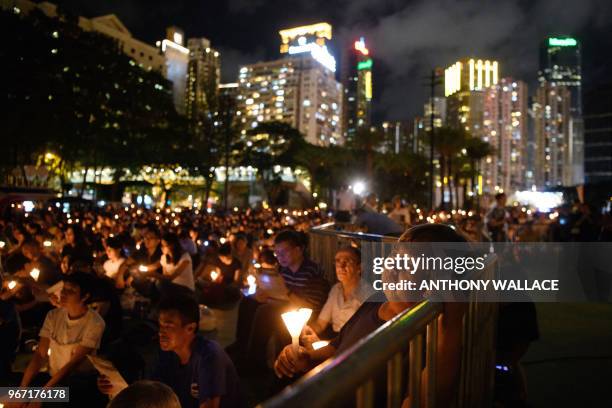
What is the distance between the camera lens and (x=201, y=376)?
124 inches

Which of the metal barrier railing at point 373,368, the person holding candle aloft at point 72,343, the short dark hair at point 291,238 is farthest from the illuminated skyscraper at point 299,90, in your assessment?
the metal barrier railing at point 373,368

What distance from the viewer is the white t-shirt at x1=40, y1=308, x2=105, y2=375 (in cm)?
415

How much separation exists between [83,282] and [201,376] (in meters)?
1.75

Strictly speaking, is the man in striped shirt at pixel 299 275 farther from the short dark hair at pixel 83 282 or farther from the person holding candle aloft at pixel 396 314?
the short dark hair at pixel 83 282

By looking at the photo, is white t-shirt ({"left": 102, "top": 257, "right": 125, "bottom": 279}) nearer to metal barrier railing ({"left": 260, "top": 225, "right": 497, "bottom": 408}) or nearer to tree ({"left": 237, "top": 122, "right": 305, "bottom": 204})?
metal barrier railing ({"left": 260, "top": 225, "right": 497, "bottom": 408})

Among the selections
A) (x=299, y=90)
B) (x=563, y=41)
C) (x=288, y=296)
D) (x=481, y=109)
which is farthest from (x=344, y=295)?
(x=563, y=41)

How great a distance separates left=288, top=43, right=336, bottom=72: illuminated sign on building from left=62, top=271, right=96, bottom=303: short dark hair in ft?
504

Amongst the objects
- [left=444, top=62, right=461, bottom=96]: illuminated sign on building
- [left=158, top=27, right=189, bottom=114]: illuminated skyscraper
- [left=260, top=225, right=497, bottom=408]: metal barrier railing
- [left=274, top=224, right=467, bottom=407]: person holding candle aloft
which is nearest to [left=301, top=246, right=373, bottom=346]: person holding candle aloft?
[left=274, top=224, right=467, bottom=407]: person holding candle aloft

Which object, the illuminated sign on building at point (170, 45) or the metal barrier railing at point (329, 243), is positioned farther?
the illuminated sign on building at point (170, 45)

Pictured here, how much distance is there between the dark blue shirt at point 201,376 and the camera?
3.14 m

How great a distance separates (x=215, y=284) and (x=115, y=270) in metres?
1.92

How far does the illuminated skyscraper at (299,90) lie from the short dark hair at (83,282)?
141203 mm

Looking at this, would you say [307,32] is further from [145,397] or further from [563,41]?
[145,397]

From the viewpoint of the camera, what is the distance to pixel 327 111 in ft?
509
